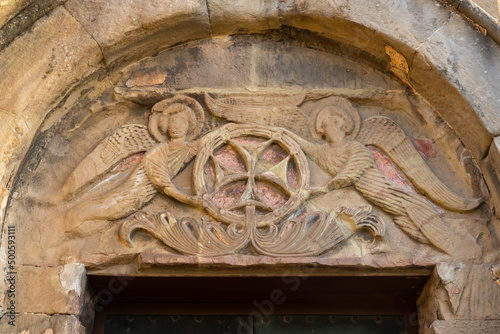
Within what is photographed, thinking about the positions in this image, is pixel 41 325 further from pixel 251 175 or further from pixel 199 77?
pixel 199 77

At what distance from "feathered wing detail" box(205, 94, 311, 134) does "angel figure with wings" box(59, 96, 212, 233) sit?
0.11m

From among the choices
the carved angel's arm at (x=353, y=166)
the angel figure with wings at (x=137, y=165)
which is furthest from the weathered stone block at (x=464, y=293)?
the angel figure with wings at (x=137, y=165)

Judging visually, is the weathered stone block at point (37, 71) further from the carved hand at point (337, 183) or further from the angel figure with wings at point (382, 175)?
the carved hand at point (337, 183)

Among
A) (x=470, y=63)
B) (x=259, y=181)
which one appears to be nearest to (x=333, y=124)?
(x=259, y=181)

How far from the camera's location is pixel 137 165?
3.68 metres

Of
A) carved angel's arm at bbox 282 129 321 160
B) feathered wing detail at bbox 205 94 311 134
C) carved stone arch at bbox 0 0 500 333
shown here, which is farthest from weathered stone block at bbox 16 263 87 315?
carved angel's arm at bbox 282 129 321 160

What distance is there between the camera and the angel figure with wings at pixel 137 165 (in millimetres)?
3537

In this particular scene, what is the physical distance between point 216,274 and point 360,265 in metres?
0.67

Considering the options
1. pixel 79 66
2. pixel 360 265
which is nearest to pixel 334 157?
pixel 360 265

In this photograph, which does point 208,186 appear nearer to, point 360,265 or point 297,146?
point 297,146

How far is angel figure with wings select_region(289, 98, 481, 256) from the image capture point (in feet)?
11.4

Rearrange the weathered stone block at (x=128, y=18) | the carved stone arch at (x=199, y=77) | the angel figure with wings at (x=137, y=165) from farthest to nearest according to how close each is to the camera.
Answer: the weathered stone block at (x=128, y=18) → the angel figure with wings at (x=137, y=165) → the carved stone arch at (x=199, y=77)

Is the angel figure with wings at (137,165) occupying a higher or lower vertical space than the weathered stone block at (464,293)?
higher

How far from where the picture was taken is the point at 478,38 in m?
3.56
